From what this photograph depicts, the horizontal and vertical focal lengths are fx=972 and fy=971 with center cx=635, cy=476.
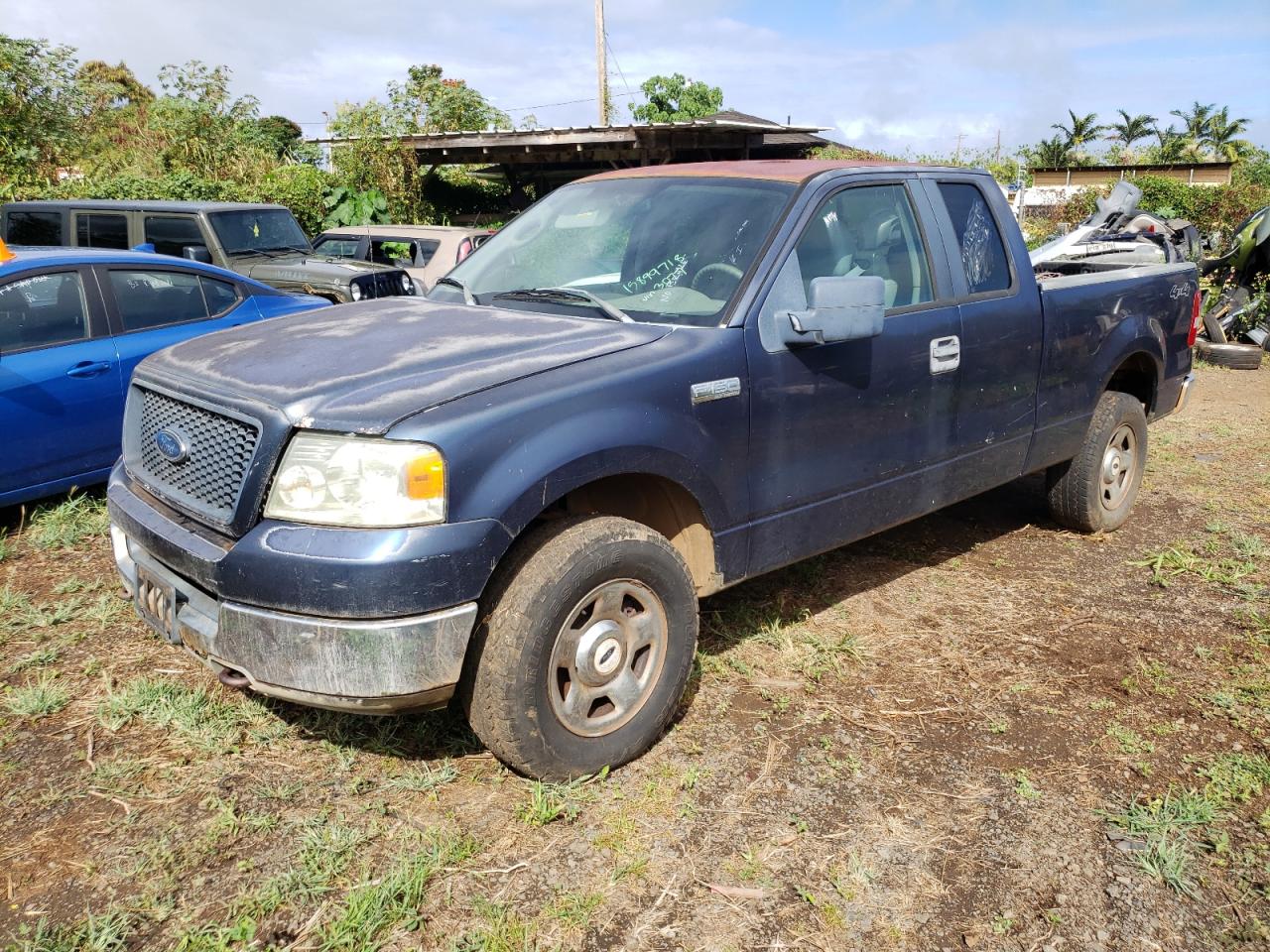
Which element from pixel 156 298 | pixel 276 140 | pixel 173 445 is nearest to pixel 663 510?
pixel 173 445

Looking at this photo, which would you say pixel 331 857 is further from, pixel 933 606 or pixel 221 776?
pixel 933 606

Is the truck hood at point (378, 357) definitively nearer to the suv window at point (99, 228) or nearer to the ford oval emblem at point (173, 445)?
the ford oval emblem at point (173, 445)

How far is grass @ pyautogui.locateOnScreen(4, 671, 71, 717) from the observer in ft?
11.1

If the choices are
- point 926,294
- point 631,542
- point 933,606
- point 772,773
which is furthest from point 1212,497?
point 631,542

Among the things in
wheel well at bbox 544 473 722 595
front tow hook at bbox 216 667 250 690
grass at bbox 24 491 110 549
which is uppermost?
wheel well at bbox 544 473 722 595

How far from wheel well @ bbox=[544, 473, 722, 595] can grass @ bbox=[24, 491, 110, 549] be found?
2879mm

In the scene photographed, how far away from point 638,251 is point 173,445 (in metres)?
1.77

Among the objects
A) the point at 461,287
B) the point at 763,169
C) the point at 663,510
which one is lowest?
the point at 663,510

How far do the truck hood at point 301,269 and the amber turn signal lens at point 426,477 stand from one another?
7.53m

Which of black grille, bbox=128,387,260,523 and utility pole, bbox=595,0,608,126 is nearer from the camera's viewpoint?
black grille, bbox=128,387,260,523

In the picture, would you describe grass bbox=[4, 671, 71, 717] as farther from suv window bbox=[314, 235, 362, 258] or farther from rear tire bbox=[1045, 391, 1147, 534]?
suv window bbox=[314, 235, 362, 258]

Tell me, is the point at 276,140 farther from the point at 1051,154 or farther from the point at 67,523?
the point at 1051,154

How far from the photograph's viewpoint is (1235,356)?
11008mm

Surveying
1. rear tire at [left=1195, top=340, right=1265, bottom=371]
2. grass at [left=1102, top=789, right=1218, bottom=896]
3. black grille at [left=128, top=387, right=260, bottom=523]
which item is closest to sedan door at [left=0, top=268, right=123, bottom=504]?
black grille at [left=128, top=387, right=260, bottom=523]
